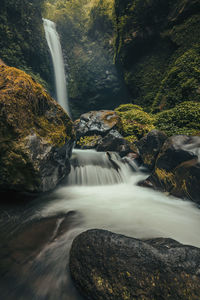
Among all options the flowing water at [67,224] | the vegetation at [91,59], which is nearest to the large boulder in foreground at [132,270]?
the flowing water at [67,224]

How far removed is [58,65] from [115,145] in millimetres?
15443

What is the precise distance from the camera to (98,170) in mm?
6031

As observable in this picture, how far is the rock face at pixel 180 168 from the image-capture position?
12.2ft

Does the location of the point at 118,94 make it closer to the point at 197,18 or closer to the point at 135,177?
the point at 197,18

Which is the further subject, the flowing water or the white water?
the white water

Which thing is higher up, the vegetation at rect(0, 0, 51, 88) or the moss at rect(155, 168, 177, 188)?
the vegetation at rect(0, 0, 51, 88)

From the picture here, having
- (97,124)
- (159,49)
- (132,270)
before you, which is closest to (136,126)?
(97,124)

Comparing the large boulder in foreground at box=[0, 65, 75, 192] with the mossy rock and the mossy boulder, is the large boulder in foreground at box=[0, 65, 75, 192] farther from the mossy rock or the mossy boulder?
the mossy boulder

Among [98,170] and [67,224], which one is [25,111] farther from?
[98,170]

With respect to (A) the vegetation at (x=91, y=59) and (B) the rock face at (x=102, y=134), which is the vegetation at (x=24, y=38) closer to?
(A) the vegetation at (x=91, y=59)

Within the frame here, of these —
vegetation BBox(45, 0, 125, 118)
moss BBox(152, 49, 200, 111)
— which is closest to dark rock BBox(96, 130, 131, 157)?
moss BBox(152, 49, 200, 111)

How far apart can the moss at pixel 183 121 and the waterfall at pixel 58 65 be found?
1264 centimetres

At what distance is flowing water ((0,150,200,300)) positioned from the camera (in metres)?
1.60

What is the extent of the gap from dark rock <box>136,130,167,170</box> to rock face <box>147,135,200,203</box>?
815mm
